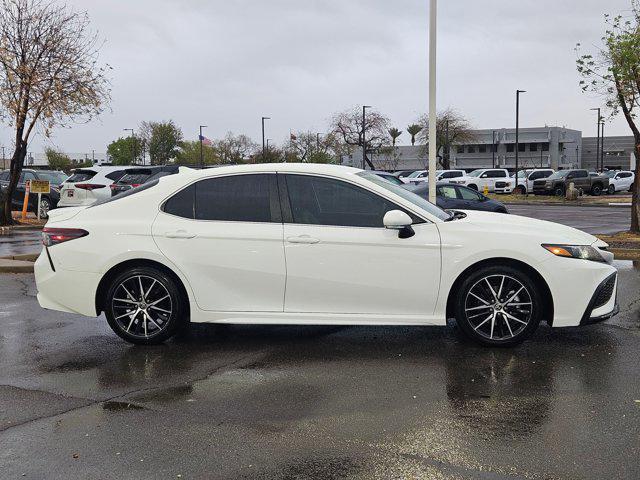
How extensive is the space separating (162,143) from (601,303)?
82.6 metres

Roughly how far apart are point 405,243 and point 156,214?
2345 millimetres

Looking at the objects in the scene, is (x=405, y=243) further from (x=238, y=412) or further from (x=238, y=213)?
(x=238, y=412)

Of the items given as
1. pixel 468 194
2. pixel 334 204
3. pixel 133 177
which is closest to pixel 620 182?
pixel 468 194

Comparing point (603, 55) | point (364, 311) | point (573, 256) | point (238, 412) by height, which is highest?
point (603, 55)

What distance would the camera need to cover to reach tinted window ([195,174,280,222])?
19.5 ft

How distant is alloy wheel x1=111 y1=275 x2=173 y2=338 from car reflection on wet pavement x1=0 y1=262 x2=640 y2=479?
252 millimetres

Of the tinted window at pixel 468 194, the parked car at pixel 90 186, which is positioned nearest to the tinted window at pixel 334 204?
the parked car at pixel 90 186

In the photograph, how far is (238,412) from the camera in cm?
435

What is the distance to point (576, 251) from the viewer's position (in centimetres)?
568

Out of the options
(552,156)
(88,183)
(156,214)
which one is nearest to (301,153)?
(552,156)

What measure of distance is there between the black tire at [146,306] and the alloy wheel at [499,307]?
265cm

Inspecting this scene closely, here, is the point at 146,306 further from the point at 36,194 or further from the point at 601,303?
the point at 36,194

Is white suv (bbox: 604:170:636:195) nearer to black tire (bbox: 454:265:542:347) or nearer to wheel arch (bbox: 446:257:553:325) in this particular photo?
wheel arch (bbox: 446:257:553:325)

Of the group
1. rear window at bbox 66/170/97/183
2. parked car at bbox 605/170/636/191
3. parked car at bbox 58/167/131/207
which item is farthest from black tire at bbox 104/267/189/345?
parked car at bbox 605/170/636/191
